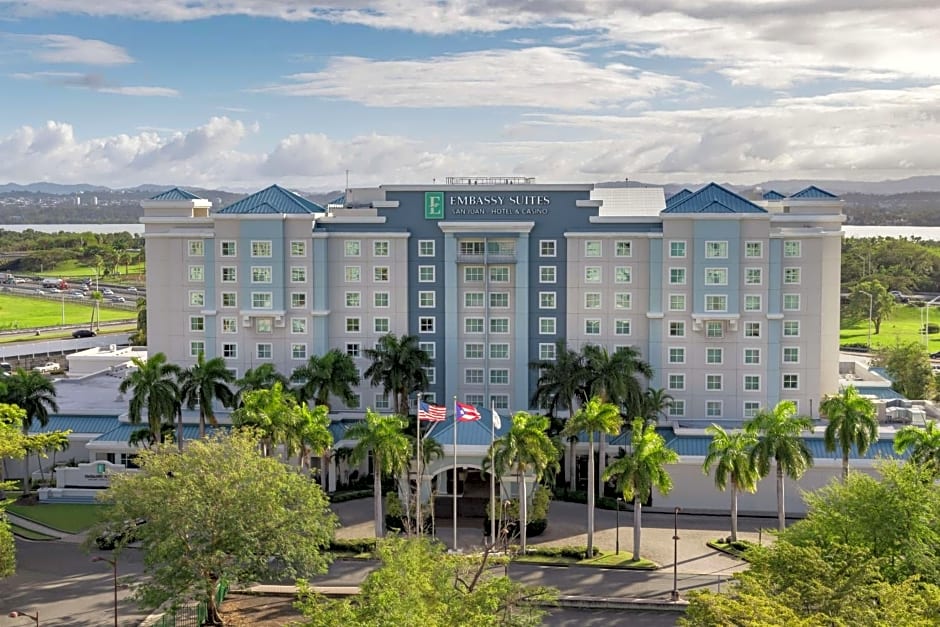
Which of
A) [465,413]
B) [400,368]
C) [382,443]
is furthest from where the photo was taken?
[400,368]

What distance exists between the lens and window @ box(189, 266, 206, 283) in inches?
3041

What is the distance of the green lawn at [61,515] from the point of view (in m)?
61.6

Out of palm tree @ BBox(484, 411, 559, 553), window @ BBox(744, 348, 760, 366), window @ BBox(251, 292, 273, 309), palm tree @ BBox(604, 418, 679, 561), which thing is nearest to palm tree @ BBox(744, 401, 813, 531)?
palm tree @ BBox(604, 418, 679, 561)

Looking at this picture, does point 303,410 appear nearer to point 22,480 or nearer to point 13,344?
point 22,480

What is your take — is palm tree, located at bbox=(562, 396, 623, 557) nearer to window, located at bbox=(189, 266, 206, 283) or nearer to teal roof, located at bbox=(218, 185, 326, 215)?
teal roof, located at bbox=(218, 185, 326, 215)

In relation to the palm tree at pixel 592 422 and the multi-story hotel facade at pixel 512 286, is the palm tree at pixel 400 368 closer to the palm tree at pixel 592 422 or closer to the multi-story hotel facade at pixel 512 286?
the multi-story hotel facade at pixel 512 286

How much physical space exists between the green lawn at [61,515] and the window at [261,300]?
18173 millimetres

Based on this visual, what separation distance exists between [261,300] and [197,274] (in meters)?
5.38

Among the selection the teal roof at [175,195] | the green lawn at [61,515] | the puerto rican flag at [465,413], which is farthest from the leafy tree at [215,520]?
the teal roof at [175,195]

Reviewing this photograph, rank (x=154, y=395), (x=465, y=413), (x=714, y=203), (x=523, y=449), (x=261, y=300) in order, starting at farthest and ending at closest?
(x=261, y=300) → (x=714, y=203) → (x=154, y=395) → (x=523, y=449) → (x=465, y=413)

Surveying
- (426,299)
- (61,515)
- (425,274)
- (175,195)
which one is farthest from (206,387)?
(175,195)

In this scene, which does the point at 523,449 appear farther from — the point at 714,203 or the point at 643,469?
the point at 714,203

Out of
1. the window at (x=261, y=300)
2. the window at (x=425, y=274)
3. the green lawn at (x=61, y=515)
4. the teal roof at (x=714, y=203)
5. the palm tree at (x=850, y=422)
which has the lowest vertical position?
the green lawn at (x=61, y=515)

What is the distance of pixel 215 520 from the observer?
147 feet
